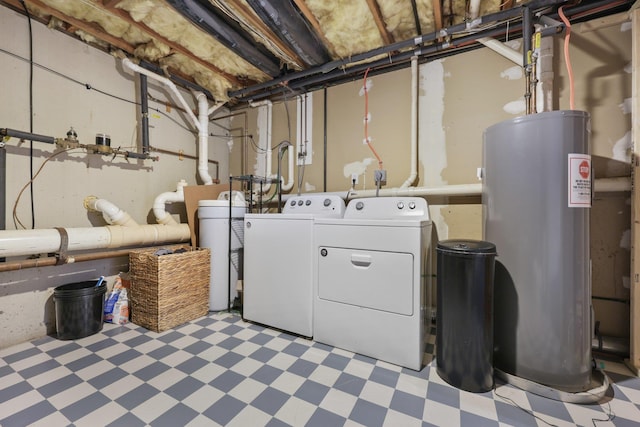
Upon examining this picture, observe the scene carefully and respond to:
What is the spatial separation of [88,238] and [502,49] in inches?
135

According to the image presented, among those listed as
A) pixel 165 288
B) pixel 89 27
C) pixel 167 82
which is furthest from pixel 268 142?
A: pixel 165 288

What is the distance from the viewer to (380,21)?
1.97m

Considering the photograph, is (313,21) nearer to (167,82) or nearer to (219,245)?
(167,82)

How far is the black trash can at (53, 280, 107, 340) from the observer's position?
6.12 ft

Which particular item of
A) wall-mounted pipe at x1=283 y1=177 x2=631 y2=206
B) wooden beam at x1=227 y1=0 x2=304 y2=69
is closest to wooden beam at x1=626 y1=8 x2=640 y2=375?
wall-mounted pipe at x1=283 y1=177 x2=631 y2=206

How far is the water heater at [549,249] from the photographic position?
51.6 inches

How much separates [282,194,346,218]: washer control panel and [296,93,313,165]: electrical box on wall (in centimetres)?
63

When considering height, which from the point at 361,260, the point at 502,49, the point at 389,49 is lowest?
the point at 361,260

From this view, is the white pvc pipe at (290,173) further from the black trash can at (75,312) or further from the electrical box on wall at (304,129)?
the black trash can at (75,312)

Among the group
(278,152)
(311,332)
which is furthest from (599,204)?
(278,152)

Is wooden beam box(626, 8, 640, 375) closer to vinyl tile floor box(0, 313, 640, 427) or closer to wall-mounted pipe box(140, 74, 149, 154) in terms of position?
vinyl tile floor box(0, 313, 640, 427)

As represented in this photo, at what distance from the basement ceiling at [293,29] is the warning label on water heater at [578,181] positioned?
1.14 meters

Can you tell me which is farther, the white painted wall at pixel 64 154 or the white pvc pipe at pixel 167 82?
the white pvc pipe at pixel 167 82

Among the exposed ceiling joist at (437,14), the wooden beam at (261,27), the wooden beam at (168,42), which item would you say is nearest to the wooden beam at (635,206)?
the exposed ceiling joist at (437,14)
